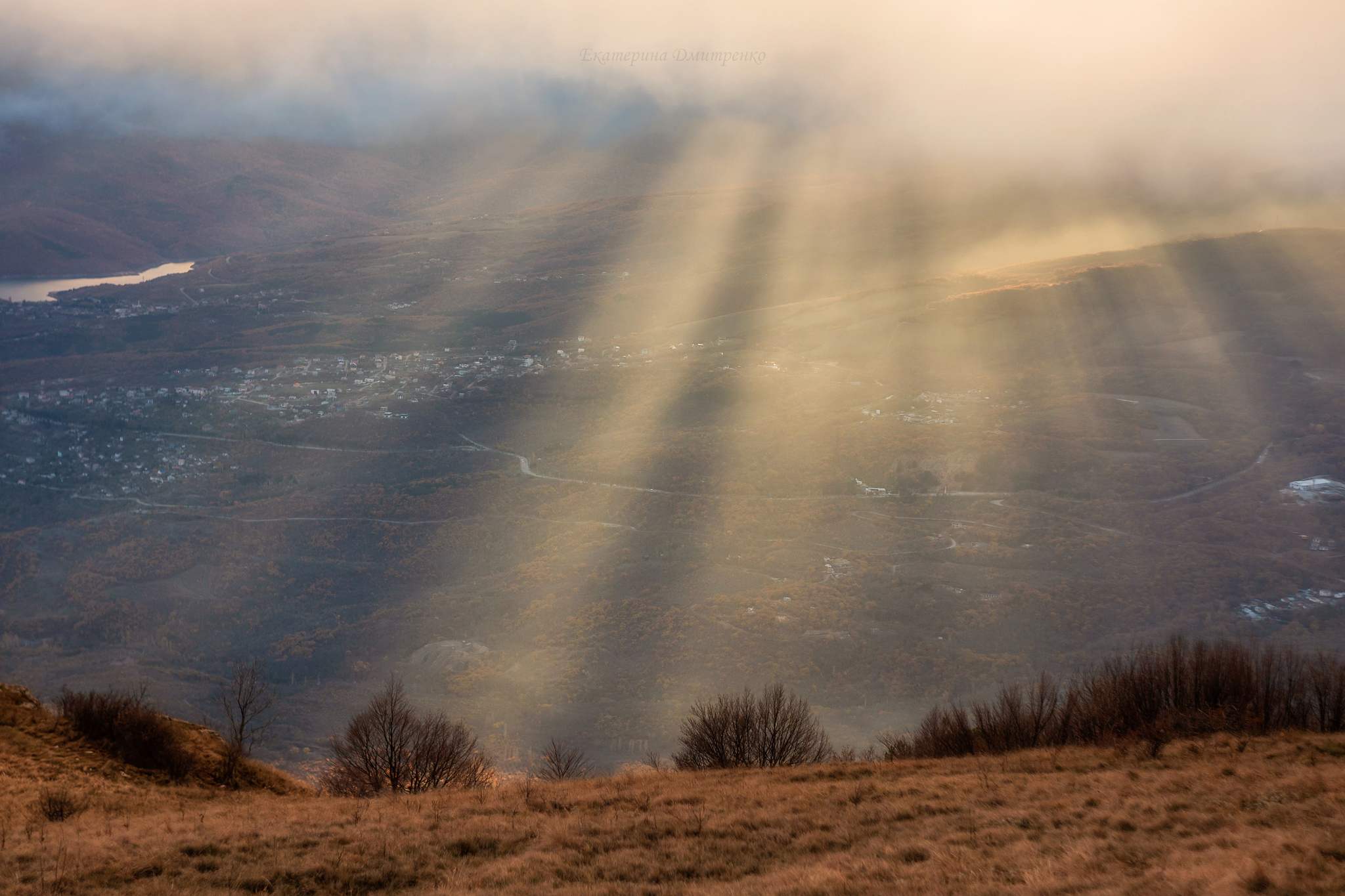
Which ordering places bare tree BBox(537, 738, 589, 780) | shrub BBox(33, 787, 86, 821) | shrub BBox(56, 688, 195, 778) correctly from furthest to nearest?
bare tree BBox(537, 738, 589, 780), shrub BBox(56, 688, 195, 778), shrub BBox(33, 787, 86, 821)

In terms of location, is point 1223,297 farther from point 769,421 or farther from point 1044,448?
point 769,421

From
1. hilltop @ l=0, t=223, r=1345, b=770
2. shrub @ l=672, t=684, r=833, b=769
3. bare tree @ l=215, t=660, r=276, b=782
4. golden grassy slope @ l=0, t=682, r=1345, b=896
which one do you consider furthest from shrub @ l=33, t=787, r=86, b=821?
A: hilltop @ l=0, t=223, r=1345, b=770

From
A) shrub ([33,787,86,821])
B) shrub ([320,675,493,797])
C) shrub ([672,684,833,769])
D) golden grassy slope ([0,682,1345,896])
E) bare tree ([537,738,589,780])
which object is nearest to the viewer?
golden grassy slope ([0,682,1345,896])

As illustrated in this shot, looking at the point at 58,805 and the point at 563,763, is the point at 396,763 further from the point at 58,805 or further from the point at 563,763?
the point at 563,763

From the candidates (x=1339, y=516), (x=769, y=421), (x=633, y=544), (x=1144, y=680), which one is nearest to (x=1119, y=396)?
(x=1339, y=516)

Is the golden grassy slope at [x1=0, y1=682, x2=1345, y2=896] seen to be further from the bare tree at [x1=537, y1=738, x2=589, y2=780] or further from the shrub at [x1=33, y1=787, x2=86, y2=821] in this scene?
the bare tree at [x1=537, y1=738, x2=589, y2=780]

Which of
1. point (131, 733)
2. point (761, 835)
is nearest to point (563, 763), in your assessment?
point (131, 733)
